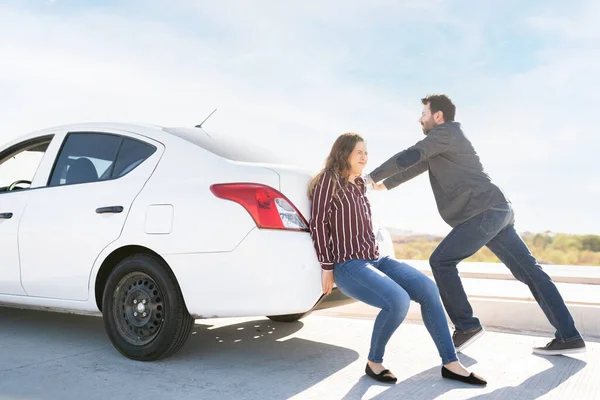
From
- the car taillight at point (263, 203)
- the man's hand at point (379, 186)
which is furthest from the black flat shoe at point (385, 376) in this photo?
the man's hand at point (379, 186)

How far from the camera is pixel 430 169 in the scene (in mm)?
5141

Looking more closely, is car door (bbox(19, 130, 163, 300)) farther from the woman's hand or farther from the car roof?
the woman's hand

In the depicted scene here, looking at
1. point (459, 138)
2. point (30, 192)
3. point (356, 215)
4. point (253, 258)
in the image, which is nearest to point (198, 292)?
point (253, 258)

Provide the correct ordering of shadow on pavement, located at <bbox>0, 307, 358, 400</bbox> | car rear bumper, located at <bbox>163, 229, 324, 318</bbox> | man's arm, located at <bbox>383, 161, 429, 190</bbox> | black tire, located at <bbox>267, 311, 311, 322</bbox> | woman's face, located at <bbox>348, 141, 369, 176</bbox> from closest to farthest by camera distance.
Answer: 1. shadow on pavement, located at <bbox>0, 307, 358, 400</bbox>
2. car rear bumper, located at <bbox>163, 229, 324, 318</bbox>
3. woman's face, located at <bbox>348, 141, 369, 176</bbox>
4. man's arm, located at <bbox>383, 161, 429, 190</bbox>
5. black tire, located at <bbox>267, 311, 311, 322</bbox>

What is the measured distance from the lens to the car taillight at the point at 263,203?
13.2 feet

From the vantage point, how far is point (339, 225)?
4.26 metres

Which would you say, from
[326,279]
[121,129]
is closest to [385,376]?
[326,279]

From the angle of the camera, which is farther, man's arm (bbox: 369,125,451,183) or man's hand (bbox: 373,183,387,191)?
man's hand (bbox: 373,183,387,191)

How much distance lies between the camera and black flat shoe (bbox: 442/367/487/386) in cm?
406

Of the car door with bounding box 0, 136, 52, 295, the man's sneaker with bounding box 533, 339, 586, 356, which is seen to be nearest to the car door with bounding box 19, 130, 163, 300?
the car door with bounding box 0, 136, 52, 295

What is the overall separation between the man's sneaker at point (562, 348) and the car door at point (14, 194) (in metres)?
4.03

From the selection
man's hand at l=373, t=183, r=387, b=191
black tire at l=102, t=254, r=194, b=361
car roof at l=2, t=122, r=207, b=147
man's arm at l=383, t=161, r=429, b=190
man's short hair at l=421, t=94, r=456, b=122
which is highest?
man's short hair at l=421, t=94, r=456, b=122

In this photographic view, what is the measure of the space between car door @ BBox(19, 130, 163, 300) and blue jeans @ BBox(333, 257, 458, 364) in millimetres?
1542

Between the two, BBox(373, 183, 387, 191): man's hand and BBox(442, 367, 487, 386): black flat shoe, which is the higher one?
BBox(373, 183, 387, 191): man's hand
